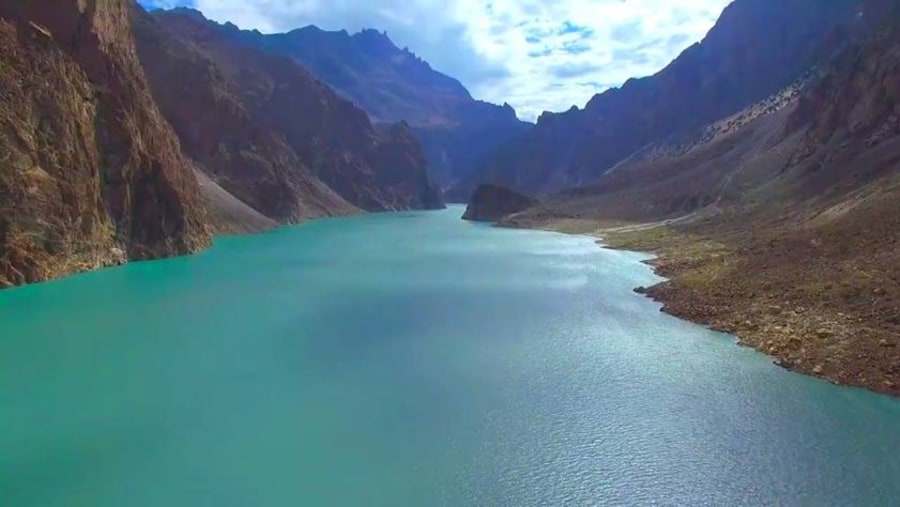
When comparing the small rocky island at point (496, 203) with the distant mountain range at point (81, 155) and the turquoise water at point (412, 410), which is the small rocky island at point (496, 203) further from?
the turquoise water at point (412, 410)

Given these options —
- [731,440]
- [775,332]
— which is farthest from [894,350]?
[731,440]

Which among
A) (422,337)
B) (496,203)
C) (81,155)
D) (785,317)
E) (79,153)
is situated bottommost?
(422,337)

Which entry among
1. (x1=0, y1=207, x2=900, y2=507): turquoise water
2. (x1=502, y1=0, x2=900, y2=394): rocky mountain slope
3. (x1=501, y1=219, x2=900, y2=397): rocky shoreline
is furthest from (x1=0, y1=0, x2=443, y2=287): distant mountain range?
(x1=502, y1=0, x2=900, y2=394): rocky mountain slope

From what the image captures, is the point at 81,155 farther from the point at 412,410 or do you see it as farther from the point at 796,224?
the point at 796,224

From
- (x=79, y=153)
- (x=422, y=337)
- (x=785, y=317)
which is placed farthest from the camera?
(x=79, y=153)

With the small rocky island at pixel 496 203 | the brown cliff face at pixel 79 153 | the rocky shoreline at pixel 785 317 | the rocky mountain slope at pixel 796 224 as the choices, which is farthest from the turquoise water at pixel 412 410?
the small rocky island at pixel 496 203

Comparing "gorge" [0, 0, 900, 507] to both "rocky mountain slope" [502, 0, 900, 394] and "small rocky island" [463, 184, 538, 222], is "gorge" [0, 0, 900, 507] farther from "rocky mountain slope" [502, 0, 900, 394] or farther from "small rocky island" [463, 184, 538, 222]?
"small rocky island" [463, 184, 538, 222]

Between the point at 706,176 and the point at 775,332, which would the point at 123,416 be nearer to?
the point at 775,332

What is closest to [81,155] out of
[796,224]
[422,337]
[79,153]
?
[79,153]
